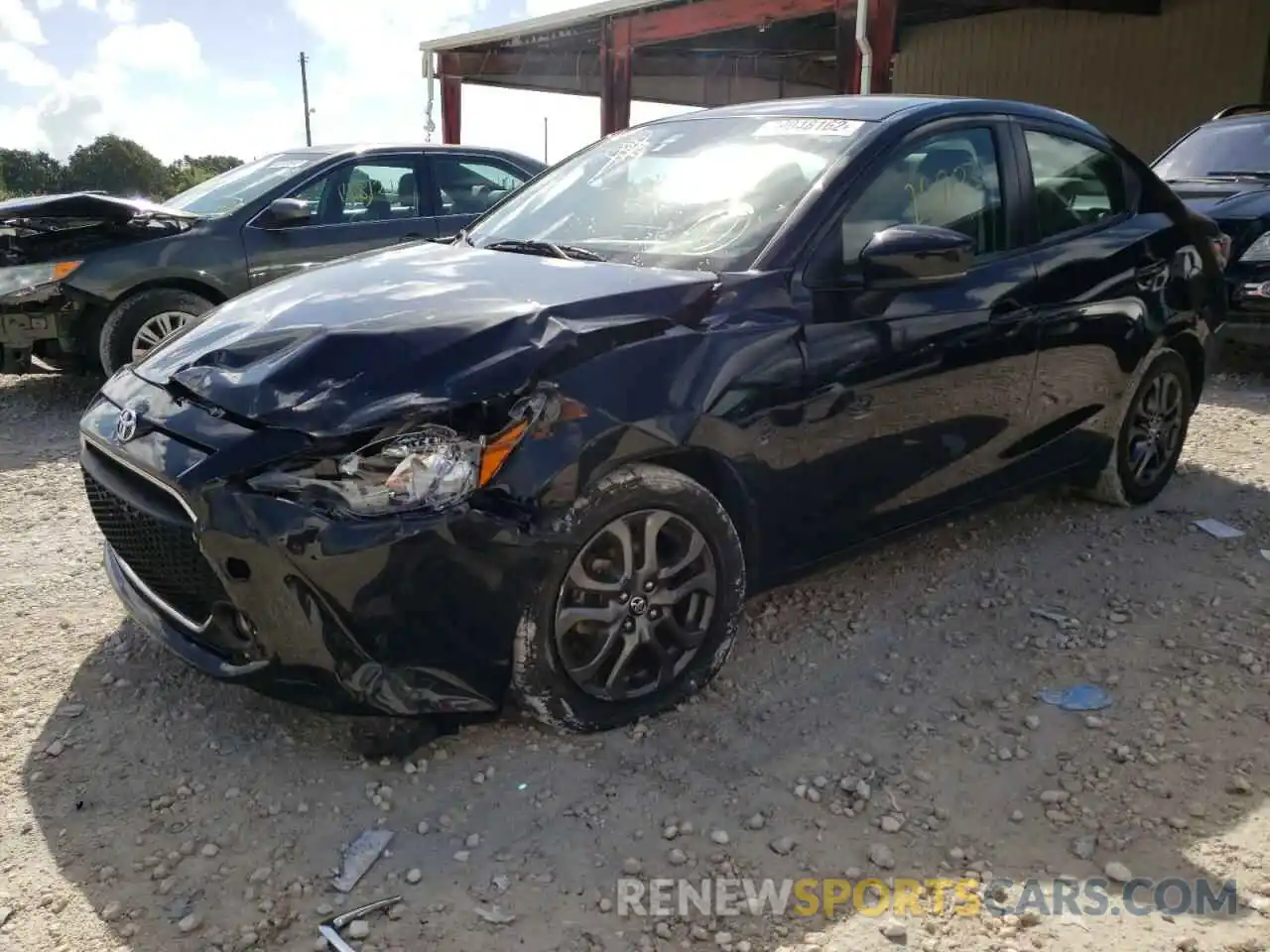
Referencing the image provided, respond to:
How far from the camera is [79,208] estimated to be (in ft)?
20.4

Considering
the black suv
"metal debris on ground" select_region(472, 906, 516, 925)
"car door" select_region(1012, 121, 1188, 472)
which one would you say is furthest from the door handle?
the black suv

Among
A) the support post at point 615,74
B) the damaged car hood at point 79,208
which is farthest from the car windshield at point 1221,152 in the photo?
the support post at point 615,74

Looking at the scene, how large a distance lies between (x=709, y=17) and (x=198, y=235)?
8921 millimetres

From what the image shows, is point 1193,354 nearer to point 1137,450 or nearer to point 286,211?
point 1137,450

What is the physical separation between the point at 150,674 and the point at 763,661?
1.85 meters

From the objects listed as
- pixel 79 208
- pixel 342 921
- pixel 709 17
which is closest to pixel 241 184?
pixel 79 208

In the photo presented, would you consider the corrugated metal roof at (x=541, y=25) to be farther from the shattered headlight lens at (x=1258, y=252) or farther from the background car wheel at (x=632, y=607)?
the background car wheel at (x=632, y=607)

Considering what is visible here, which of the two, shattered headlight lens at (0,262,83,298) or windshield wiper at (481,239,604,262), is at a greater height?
windshield wiper at (481,239,604,262)

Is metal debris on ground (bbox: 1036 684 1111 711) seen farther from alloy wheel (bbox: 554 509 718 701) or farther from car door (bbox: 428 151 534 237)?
car door (bbox: 428 151 534 237)

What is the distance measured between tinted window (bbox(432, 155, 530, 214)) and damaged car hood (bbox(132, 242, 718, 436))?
4.09 meters

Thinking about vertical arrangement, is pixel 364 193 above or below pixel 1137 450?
above

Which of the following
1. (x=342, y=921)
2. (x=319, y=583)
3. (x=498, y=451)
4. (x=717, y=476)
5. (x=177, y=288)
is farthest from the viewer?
(x=177, y=288)

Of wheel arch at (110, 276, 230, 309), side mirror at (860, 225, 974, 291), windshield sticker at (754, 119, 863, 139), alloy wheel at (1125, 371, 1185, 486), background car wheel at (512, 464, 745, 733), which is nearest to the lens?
background car wheel at (512, 464, 745, 733)

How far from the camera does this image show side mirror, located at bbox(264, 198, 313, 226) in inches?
249
